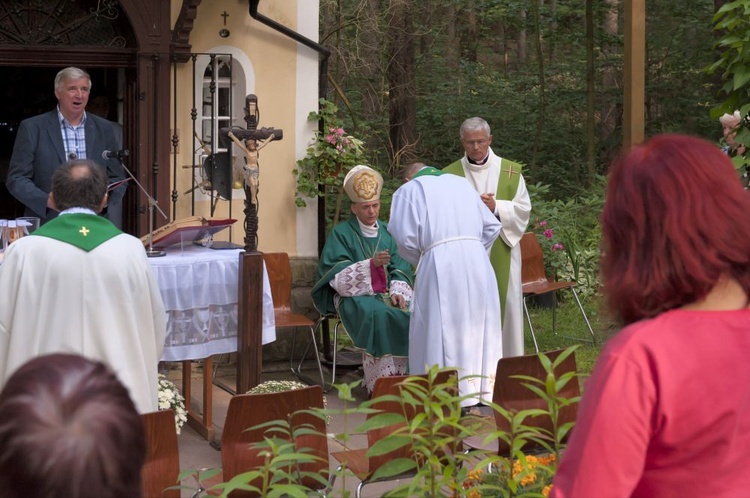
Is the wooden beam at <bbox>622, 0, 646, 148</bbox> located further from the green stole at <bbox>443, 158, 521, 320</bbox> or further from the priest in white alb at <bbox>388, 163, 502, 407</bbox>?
the priest in white alb at <bbox>388, 163, 502, 407</bbox>

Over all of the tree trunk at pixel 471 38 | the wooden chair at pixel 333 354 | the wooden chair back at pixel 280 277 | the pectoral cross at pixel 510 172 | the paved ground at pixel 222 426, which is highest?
the tree trunk at pixel 471 38

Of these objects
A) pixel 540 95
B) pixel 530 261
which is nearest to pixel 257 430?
pixel 530 261

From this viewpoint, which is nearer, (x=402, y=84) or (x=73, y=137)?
(x=73, y=137)

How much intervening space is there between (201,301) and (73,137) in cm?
149

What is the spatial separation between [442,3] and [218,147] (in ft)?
35.3

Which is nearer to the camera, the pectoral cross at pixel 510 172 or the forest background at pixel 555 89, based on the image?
the pectoral cross at pixel 510 172

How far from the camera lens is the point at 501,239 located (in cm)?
843

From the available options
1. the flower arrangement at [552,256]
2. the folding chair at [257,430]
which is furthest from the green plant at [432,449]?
the flower arrangement at [552,256]

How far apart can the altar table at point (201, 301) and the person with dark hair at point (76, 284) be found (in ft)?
5.18

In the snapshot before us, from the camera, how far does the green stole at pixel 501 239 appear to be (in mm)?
8438

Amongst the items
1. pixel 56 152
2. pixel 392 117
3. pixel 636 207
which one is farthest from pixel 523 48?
pixel 636 207

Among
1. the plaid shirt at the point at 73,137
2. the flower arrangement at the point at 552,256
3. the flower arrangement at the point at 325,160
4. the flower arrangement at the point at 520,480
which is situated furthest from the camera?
the flower arrangement at the point at 552,256

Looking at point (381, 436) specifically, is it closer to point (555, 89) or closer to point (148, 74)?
point (148, 74)

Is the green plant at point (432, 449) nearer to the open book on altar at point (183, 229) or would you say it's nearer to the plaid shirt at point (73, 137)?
the open book on altar at point (183, 229)
